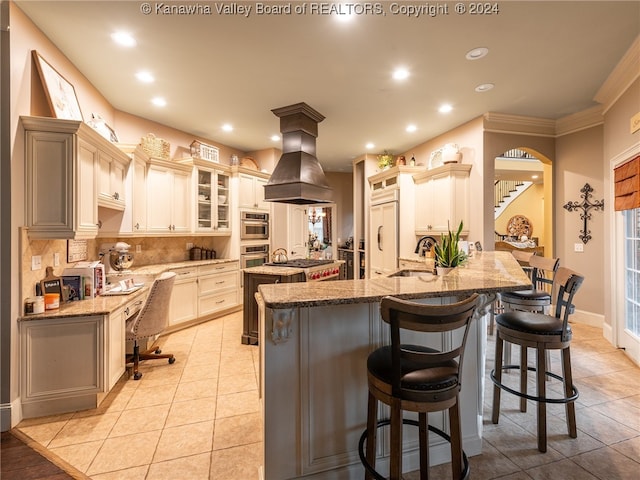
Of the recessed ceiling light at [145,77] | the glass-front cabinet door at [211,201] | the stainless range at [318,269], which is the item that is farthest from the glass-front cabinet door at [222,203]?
the recessed ceiling light at [145,77]

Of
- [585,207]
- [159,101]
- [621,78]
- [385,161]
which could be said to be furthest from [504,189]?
[159,101]

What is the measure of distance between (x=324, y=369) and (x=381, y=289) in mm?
496

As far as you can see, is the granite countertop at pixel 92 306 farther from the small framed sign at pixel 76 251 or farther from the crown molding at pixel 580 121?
the crown molding at pixel 580 121

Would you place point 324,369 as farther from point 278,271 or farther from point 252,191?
point 252,191

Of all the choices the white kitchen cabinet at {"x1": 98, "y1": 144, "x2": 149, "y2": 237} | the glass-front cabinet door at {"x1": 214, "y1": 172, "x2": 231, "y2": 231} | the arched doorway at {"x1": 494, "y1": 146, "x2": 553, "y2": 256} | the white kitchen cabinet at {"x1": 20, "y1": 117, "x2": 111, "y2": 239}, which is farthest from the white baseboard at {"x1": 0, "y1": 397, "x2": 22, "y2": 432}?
the arched doorway at {"x1": 494, "y1": 146, "x2": 553, "y2": 256}

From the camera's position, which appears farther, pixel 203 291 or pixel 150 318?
pixel 203 291

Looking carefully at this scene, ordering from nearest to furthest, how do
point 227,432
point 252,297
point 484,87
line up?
point 227,432, point 484,87, point 252,297

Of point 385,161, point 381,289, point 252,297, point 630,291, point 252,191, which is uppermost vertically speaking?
point 385,161

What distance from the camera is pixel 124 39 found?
8.64 ft

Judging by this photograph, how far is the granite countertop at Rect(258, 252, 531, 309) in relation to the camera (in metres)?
1.38

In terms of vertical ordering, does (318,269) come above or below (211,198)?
below

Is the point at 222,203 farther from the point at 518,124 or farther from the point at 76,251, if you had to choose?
the point at 518,124

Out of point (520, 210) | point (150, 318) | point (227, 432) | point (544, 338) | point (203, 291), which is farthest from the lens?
point (520, 210)

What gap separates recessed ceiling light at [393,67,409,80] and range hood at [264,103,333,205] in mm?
1239
